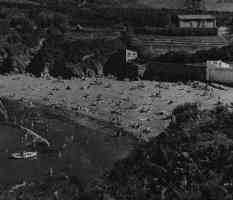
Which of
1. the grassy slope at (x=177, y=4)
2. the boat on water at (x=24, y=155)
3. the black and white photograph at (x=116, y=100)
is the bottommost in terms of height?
the boat on water at (x=24, y=155)

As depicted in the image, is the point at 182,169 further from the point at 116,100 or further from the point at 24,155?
the point at 116,100

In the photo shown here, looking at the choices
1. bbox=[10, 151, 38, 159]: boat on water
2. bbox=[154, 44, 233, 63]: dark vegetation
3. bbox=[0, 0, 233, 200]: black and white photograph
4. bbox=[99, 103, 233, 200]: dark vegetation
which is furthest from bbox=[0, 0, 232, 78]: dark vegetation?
bbox=[99, 103, 233, 200]: dark vegetation

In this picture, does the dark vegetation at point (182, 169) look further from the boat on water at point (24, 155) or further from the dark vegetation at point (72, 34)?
the dark vegetation at point (72, 34)

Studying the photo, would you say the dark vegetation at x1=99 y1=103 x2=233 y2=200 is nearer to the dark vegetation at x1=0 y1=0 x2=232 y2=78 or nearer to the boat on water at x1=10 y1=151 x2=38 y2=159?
the boat on water at x1=10 y1=151 x2=38 y2=159

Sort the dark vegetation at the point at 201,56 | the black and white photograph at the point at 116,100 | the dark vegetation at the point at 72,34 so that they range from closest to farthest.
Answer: the black and white photograph at the point at 116,100
the dark vegetation at the point at 201,56
the dark vegetation at the point at 72,34

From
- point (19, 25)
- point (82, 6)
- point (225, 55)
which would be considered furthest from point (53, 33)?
point (225, 55)

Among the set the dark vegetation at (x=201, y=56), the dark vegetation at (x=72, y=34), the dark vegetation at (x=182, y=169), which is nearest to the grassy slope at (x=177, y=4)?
the dark vegetation at (x=72, y=34)

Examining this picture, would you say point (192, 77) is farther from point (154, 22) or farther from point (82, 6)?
point (82, 6)
